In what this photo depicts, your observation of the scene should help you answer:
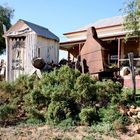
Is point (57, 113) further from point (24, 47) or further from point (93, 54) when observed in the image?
point (24, 47)

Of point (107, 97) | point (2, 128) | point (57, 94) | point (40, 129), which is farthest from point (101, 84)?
Result: point (2, 128)

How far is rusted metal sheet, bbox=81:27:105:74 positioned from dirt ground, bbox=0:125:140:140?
15.2ft

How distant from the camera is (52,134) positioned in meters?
12.1

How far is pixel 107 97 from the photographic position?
13609 millimetres

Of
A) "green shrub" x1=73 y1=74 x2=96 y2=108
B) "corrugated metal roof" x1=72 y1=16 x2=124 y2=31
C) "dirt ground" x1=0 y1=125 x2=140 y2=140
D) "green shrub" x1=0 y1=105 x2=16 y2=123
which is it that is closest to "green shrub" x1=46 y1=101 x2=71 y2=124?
"dirt ground" x1=0 y1=125 x2=140 y2=140

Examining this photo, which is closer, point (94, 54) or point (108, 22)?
point (94, 54)

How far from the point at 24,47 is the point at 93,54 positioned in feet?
17.5

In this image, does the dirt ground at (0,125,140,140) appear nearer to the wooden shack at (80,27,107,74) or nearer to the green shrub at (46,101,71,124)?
the green shrub at (46,101,71,124)

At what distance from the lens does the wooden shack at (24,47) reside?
67.7 ft

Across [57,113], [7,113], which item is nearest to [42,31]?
[7,113]

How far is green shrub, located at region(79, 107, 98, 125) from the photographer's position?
12.6m

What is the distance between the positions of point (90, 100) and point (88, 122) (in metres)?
1.23

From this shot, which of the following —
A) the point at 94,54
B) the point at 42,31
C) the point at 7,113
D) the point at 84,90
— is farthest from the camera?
the point at 42,31

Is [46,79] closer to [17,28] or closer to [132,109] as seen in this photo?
[132,109]
